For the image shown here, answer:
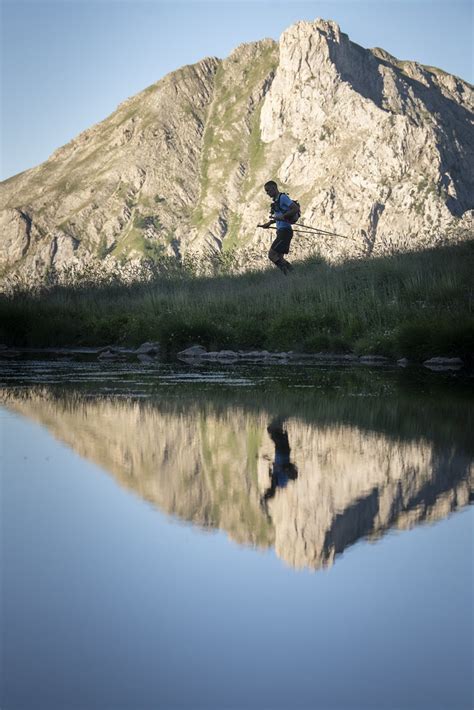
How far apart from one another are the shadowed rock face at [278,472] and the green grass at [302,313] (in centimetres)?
889

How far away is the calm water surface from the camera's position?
2.48 m

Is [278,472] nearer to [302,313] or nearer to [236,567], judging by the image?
[236,567]

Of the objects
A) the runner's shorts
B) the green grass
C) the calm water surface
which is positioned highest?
the runner's shorts

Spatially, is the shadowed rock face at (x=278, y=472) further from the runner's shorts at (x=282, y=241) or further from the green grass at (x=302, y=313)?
the runner's shorts at (x=282, y=241)

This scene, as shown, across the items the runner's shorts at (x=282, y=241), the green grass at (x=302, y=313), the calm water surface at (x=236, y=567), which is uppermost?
the runner's shorts at (x=282, y=241)

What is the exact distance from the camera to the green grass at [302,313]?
1748 centimetres

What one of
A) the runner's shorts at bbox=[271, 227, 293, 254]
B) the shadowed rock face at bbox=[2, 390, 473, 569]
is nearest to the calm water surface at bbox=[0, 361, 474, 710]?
the shadowed rock face at bbox=[2, 390, 473, 569]

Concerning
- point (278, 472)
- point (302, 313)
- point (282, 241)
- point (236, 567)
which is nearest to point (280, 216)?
point (282, 241)

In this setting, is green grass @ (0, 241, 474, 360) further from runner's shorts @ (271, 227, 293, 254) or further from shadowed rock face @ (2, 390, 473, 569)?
shadowed rock face @ (2, 390, 473, 569)

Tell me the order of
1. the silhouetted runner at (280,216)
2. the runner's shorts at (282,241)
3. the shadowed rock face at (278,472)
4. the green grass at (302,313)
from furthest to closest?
1. the runner's shorts at (282,241)
2. the silhouetted runner at (280,216)
3. the green grass at (302,313)
4. the shadowed rock face at (278,472)

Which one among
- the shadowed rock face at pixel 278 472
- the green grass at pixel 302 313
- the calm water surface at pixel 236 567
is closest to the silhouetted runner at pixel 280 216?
the green grass at pixel 302 313

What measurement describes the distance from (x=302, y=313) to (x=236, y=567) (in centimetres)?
1669

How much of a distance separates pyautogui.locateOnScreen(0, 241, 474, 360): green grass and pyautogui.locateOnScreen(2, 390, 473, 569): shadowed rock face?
8.89m

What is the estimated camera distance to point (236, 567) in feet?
11.3
